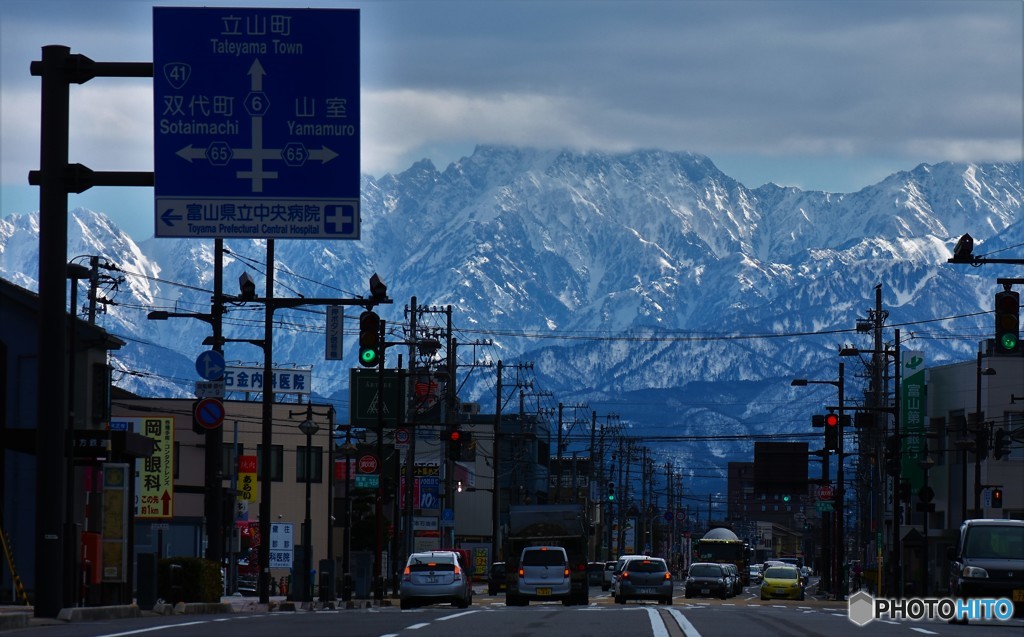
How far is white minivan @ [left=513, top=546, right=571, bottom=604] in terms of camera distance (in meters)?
51.4

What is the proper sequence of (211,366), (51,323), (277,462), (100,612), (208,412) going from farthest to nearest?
(277,462)
(211,366)
(208,412)
(100,612)
(51,323)

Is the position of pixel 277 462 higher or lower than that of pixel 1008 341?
lower

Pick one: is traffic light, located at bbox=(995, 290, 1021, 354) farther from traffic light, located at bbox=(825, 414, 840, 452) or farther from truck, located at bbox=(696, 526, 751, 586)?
truck, located at bbox=(696, 526, 751, 586)

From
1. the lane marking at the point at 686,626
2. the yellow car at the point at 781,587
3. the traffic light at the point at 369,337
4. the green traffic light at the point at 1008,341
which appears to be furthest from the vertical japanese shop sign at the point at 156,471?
the green traffic light at the point at 1008,341

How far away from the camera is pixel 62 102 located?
85.6 ft

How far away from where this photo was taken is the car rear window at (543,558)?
51719 mm

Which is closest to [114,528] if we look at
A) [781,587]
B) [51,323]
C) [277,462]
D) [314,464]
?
[51,323]

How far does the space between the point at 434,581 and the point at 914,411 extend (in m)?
55.5

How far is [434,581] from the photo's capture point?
45.6m

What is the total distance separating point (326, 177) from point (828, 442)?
3850 centimetres

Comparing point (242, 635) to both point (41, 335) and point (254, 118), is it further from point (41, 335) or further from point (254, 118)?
point (254, 118)

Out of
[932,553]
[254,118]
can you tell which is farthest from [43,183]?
[932,553]

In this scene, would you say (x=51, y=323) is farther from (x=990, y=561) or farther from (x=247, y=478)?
(x=247, y=478)

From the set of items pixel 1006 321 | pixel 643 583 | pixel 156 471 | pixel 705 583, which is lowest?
pixel 705 583
